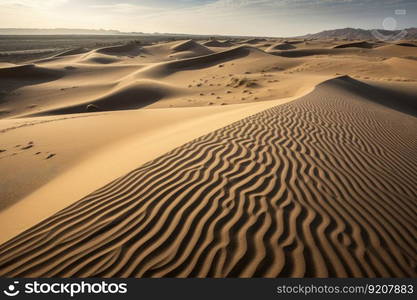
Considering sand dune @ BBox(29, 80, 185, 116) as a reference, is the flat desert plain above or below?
above

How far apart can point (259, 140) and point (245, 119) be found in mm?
1871

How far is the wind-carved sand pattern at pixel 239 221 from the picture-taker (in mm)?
2920

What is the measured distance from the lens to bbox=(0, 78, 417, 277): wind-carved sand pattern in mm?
2920

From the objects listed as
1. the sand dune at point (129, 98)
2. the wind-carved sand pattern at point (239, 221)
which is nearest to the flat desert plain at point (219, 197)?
the wind-carved sand pattern at point (239, 221)

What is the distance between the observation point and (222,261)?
2938mm

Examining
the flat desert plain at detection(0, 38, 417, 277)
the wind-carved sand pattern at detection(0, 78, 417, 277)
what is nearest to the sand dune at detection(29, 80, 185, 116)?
the flat desert plain at detection(0, 38, 417, 277)

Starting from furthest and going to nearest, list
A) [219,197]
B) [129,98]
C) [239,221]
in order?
[129,98], [219,197], [239,221]

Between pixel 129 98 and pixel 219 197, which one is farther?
pixel 129 98

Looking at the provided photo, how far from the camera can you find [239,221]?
11.5 feet

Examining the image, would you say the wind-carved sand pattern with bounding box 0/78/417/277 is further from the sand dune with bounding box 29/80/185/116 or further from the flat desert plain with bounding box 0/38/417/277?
the sand dune with bounding box 29/80/185/116

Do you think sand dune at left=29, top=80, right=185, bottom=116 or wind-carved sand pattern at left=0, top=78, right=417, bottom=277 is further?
sand dune at left=29, top=80, right=185, bottom=116

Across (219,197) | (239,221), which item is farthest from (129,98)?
(239,221)

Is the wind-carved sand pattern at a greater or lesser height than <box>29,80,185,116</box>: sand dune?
greater

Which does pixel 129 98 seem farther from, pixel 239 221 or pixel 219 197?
pixel 239 221
